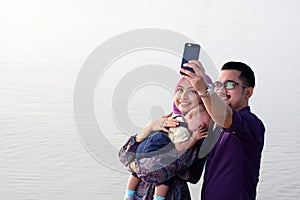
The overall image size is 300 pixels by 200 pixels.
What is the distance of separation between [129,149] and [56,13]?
9699 millimetres

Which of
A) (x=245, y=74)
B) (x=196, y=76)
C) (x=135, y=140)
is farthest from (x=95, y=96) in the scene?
(x=196, y=76)

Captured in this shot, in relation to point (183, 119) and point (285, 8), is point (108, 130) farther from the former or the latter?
point (285, 8)

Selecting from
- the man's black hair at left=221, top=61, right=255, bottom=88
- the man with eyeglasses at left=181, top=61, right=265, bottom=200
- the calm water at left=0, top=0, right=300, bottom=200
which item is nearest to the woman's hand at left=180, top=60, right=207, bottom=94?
the man with eyeglasses at left=181, top=61, right=265, bottom=200

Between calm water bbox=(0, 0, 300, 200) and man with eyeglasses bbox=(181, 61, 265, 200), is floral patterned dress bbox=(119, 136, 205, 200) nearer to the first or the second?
man with eyeglasses bbox=(181, 61, 265, 200)

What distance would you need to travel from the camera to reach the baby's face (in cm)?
237

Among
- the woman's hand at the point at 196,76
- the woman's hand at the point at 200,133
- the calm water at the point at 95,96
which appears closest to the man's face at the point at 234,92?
the woman's hand at the point at 200,133

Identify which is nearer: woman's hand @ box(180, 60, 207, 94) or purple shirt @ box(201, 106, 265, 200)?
woman's hand @ box(180, 60, 207, 94)

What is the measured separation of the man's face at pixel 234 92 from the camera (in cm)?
240

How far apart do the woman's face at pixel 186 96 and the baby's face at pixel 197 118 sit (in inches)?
0.7

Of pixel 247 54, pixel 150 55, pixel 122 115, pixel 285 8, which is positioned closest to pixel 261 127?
pixel 122 115

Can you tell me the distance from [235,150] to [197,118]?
0.58 ft

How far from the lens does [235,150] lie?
7.75 ft

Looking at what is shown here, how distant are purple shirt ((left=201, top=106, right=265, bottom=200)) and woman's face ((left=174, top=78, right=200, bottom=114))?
0.50 ft

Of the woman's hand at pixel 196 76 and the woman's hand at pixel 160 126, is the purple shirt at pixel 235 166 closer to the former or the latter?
the woman's hand at pixel 160 126
